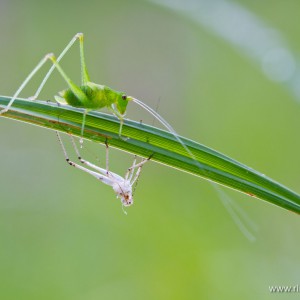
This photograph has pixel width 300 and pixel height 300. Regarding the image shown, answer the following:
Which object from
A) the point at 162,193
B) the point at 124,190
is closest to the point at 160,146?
the point at 124,190

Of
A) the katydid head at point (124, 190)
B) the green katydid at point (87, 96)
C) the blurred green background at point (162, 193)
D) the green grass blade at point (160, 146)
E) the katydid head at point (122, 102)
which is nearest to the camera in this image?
the green grass blade at point (160, 146)

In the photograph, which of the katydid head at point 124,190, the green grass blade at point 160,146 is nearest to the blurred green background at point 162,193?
A: the katydid head at point 124,190

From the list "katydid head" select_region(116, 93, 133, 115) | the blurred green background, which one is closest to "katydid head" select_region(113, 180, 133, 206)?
"katydid head" select_region(116, 93, 133, 115)

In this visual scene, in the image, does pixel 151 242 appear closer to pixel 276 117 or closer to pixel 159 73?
pixel 276 117

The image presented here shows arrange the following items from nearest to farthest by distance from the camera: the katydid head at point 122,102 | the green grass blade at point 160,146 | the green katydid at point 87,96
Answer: the green grass blade at point 160,146, the green katydid at point 87,96, the katydid head at point 122,102

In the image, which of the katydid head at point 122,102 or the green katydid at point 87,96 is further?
the katydid head at point 122,102

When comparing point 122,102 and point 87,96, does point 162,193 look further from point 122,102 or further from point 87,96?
point 87,96

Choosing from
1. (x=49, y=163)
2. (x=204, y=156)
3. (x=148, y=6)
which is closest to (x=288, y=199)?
(x=204, y=156)

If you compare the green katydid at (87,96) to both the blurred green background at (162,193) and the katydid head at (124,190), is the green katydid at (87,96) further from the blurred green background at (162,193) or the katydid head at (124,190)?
the blurred green background at (162,193)
